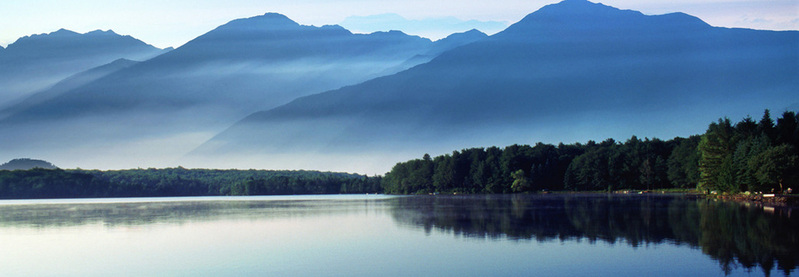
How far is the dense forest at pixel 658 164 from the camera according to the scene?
8044cm

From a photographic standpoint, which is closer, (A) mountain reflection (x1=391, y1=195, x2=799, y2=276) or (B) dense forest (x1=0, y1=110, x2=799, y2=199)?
(A) mountain reflection (x1=391, y1=195, x2=799, y2=276)

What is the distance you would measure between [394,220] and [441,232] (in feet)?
52.3

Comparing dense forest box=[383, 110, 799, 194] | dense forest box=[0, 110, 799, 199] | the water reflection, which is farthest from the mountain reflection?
dense forest box=[0, 110, 799, 199]

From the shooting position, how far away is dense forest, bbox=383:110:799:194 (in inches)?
3167

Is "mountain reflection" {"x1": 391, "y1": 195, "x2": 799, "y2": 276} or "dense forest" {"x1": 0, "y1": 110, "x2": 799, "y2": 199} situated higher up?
"dense forest" {"x1": 0, "y1": 110, "x2": 799, "y2": 199}

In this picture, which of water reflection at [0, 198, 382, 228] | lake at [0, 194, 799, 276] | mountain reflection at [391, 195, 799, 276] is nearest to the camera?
lake at [0, 194, 799, 276]

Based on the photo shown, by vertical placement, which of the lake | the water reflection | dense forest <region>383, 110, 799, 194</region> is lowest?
the lake

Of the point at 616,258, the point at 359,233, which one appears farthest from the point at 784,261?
the point at 359,233

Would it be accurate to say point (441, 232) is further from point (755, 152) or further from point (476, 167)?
point (476, 167)

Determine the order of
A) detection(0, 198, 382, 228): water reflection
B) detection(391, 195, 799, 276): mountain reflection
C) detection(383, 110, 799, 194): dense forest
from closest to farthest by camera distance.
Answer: detection(391, 195, 799, 276): mountain reflection → detection(0, 198, 382, 228): water reflection → detection(383, 110, 799, 194): dense forest

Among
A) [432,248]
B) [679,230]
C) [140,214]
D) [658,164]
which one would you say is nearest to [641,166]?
[658,164]

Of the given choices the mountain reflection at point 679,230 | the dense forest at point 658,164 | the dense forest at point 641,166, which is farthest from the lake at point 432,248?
the dense forest at point 641,166

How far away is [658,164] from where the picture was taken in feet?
484

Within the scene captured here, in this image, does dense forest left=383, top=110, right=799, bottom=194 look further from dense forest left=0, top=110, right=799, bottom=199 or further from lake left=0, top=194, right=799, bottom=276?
lake left=0, top=194, right=799, bottom=276
